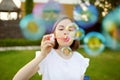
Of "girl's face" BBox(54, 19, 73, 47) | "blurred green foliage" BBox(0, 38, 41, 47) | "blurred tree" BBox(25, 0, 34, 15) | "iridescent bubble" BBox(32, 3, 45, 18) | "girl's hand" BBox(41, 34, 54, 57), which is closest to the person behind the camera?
"girl's hand" BBox(41, 34, 54, 57)

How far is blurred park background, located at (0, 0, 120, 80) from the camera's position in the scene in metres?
3.78

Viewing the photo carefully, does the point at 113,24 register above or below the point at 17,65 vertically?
above

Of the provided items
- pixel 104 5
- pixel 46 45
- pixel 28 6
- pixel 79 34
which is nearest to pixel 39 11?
pixel 28 6

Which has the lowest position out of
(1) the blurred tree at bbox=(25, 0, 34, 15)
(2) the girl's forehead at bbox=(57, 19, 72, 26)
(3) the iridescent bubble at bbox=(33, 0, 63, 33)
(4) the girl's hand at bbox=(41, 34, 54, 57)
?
(1) the blurred tree at bbox=(25, 0, 34, 15)

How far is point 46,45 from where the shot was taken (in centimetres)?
146

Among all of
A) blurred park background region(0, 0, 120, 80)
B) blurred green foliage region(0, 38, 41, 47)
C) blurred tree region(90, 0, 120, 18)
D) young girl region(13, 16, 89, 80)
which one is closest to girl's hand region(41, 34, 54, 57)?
young girl region(13, 16, 89, 80)

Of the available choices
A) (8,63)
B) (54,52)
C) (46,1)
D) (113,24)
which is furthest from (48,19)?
(54,52)

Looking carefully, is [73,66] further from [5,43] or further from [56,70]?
[5,43]

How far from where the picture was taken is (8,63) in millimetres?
4559

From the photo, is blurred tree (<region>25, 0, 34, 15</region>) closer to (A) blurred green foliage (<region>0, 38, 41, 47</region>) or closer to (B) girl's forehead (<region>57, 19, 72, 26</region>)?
(A) blurred green foliage (<region>0, 38, 41, 47</region>)

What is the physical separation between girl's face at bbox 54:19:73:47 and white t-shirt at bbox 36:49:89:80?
2.0 inches

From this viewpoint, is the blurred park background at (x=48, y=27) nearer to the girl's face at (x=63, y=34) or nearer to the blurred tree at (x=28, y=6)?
the blurred tree at (x=28, y=6)

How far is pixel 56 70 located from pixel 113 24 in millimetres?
2501

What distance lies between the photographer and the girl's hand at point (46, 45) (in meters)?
1.47
